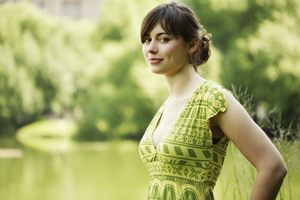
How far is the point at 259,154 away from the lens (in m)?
0.88

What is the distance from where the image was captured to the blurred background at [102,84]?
10.1 metres

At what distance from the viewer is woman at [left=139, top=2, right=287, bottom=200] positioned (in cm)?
88

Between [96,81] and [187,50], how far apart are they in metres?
16.3

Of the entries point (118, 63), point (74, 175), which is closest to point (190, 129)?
point (74, 175)

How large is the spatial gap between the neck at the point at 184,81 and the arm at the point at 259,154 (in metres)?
0.16

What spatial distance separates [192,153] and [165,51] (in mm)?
250

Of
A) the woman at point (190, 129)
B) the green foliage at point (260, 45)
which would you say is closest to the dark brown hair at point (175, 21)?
the woman at point (190, 129)

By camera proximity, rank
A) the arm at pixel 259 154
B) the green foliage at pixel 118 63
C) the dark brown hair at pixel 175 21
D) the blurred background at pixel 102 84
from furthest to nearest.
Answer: the green foliage at pixel 118 63 < the blurred background at pixel 102 84 < the dark brown hair at pixel 175 21 < the arm at pixel 259 154

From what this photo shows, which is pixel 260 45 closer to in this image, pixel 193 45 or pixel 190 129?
pixel 193 45

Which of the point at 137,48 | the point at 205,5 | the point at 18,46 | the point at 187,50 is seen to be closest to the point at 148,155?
the point at 187,50

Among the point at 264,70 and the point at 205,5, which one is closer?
the point at 264,70

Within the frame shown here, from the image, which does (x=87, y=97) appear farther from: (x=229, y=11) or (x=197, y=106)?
(x=197, y=106)

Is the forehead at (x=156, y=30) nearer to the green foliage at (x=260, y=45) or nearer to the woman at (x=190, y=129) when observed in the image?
the woman at (x=190, y=129)

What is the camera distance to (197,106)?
963 millimetres
